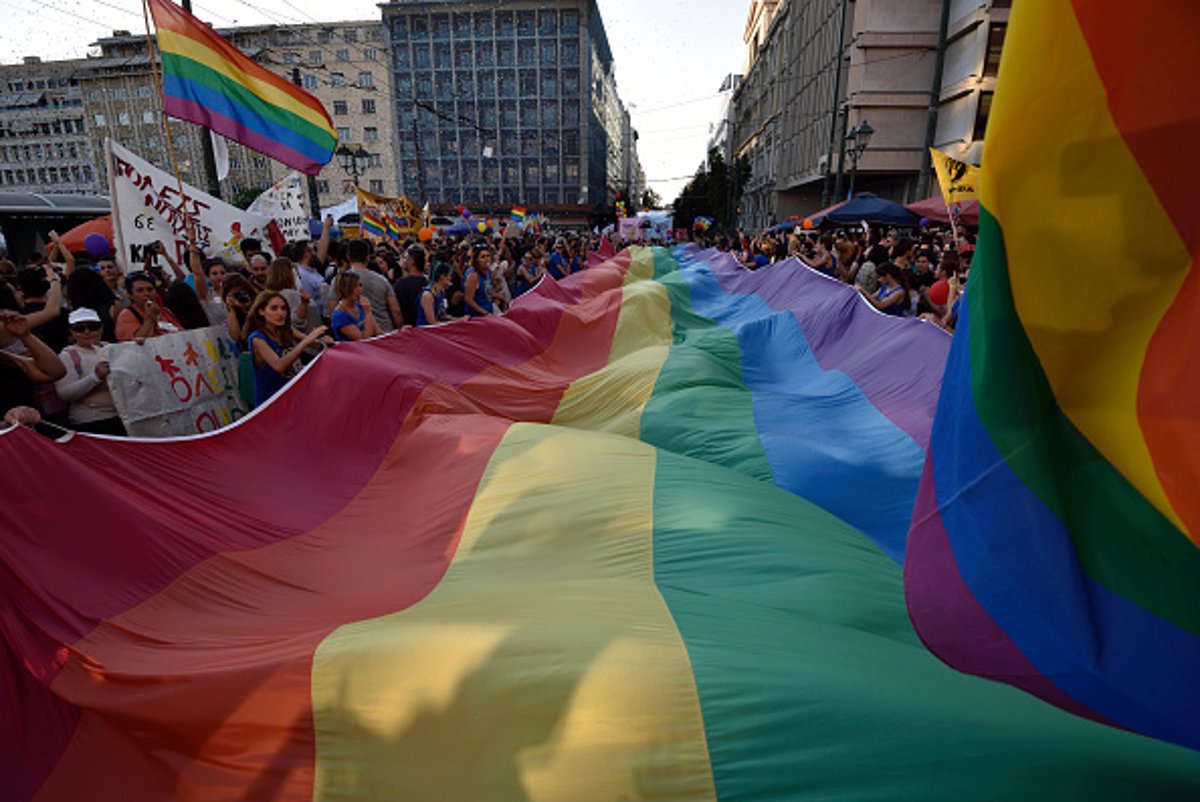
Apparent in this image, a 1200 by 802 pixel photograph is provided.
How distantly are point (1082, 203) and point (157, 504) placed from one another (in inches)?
131

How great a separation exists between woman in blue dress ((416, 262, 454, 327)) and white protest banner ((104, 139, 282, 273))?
92.0 inches

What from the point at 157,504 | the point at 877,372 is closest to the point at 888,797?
the point at 157,504

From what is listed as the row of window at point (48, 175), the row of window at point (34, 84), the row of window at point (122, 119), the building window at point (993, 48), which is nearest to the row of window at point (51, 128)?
the row of window at point (48, 175)

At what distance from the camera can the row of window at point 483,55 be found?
224 feet

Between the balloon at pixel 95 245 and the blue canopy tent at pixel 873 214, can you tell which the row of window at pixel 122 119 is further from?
the blue canopy tent at pixel 873 214

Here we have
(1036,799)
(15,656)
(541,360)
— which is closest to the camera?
(1036,799)

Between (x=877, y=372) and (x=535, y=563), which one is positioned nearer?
(x=535, y=563)

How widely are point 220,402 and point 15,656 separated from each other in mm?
3238

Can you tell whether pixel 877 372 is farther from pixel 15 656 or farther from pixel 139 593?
pixel 15 656

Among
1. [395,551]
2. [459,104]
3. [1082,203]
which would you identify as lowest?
[395,551]

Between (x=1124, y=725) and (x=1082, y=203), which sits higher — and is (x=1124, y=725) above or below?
below

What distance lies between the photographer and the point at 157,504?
2838 mm

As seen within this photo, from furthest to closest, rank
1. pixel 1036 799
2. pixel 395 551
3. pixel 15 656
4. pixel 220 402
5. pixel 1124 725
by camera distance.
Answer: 1. pixel 220 402
2. pixel 395 551
3. pixel 15 656
4. pixel 1036 799
5. pixel 1124 725

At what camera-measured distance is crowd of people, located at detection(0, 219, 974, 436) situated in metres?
3.76
